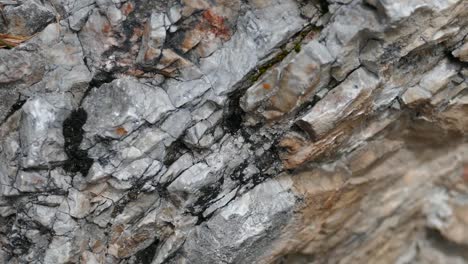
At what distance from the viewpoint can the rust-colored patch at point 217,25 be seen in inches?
113

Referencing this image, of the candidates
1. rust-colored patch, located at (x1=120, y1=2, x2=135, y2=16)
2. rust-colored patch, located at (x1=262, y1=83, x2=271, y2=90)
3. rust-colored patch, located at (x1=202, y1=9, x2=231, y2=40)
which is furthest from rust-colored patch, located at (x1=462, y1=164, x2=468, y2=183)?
rust-colored patch, located at (x1=120, y1=2, x2=135, y2=16)

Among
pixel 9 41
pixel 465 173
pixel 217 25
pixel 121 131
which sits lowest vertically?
pixel 465 173

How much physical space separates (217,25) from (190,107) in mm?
543

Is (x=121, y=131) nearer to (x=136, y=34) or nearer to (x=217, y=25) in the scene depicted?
(x=136, y=34)

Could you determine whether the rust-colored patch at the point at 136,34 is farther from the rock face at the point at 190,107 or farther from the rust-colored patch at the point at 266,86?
the rust-colored patch at the point at 266,86

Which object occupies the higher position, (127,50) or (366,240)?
(127,50)

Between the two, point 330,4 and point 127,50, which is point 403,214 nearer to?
point 330,4

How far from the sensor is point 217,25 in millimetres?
2881

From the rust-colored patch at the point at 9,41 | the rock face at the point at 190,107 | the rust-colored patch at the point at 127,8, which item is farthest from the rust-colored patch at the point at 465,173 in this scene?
the rust-colored patch at the point at 9,41

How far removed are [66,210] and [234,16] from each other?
1.64 metres

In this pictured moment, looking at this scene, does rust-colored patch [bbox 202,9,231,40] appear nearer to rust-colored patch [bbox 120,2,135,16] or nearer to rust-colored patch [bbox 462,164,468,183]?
rust-colored patch [bbox 120,2,135,16]

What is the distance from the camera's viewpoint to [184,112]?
2.91 metres

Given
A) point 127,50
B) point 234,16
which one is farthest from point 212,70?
point 127,50

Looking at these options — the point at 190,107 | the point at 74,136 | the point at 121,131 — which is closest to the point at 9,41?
Answer: the point at 74,136
